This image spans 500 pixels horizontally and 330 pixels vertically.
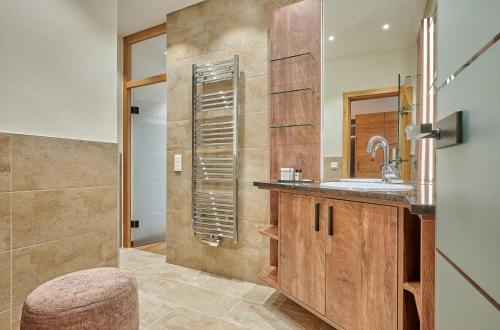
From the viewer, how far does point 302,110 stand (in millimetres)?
2086

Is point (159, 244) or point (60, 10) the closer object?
point (60, 10)

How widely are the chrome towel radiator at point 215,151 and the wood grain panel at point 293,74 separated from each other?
14.5 inches

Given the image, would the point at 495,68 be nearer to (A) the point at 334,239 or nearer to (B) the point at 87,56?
(A) the point at 334,239

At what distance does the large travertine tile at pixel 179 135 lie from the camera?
106 inches

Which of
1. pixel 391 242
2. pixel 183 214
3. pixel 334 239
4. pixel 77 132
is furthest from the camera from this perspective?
pixel 183 214

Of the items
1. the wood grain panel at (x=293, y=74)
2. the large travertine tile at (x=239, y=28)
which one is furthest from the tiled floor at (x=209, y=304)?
the large travertine tile at (x=239, y=28)

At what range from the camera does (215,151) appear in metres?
2.55

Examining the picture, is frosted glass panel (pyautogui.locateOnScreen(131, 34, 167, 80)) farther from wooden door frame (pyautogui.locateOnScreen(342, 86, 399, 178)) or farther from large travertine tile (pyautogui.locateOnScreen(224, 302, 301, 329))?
large travertine tile (pyautogui.locateOnScreen(224, 302, 301, 329))

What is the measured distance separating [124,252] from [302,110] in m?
2.70

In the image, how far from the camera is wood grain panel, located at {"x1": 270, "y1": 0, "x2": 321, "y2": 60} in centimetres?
204

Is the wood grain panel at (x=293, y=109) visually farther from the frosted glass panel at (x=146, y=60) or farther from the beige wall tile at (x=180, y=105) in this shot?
the frosted glass panel at (x=146, y=60)

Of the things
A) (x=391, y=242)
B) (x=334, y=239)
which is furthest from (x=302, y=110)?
(x=391, y=242)

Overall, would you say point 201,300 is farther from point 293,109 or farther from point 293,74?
point 293,74

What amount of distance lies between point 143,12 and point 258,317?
3.13 meters
